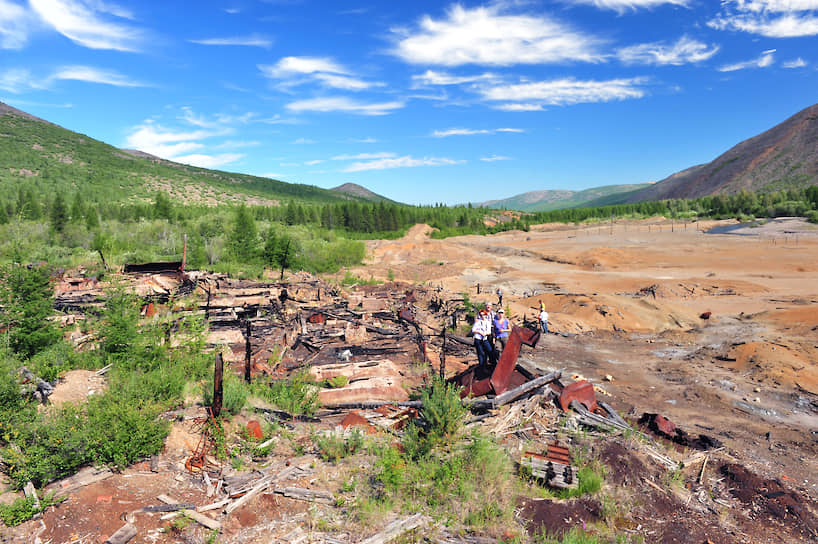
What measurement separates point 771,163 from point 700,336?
136 meters

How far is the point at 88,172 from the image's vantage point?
103 meters

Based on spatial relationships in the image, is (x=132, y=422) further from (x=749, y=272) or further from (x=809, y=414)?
(x=749, y=272)

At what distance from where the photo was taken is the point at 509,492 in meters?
5.77

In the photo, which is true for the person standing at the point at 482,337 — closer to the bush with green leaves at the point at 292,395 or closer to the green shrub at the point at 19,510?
the bush with green leaves at the point at 292,395

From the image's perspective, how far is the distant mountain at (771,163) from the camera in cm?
10081

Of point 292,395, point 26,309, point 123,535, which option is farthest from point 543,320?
point 26,309

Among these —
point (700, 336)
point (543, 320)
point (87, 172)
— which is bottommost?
point (700, 336)

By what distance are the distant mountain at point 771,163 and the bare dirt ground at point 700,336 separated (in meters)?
81.0

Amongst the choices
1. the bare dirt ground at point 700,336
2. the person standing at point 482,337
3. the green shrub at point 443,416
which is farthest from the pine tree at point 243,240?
the green shrub at point 443,416

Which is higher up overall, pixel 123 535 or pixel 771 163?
pixel 771 163

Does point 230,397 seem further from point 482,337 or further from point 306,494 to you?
point 482,337

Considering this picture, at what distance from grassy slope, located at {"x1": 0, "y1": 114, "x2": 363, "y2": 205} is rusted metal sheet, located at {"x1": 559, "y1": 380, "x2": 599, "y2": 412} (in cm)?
10004

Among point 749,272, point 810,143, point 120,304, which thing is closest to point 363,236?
point 749,272

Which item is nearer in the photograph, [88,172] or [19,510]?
[19,510]
